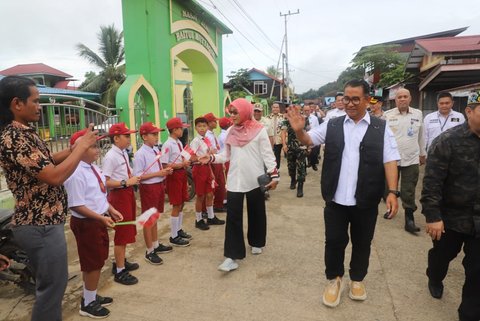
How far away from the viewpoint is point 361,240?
9.75 ft

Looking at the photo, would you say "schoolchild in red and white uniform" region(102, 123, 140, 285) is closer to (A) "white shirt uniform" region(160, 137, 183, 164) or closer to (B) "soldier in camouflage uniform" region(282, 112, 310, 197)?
(A) "white shirt uniform" region(160, 137, 183, 164)

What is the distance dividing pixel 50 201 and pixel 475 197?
9.92 feet

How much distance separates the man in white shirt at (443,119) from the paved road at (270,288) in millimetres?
1728

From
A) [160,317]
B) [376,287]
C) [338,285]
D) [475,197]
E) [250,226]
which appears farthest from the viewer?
[250,226]

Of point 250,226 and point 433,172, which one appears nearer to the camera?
point 433,172

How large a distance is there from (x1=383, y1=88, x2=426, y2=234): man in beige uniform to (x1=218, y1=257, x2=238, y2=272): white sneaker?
2.66 metres

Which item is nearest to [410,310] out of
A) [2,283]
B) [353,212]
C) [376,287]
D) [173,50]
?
[376,287]

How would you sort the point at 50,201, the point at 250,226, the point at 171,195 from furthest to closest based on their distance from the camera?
1. the point at 171,195
2. the point at 250,226
3. the point at 50,201

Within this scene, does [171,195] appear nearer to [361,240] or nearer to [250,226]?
[250,226]

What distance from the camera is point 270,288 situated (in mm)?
3275

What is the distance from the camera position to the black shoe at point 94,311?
2.82 metres

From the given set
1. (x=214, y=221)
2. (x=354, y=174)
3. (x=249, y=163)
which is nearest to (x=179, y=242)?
(x=214, y=221)

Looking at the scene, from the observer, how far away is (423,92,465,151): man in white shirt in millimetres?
5090

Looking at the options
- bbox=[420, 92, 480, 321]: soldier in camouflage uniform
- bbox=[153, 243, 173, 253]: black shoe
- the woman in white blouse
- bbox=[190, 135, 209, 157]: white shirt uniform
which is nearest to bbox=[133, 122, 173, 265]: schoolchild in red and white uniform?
bbox=[153, 243, 173, 253]: black shoe
